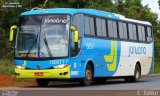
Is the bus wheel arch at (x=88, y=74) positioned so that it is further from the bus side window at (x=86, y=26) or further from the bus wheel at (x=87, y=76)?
the bus side window at (x=86, y=26)

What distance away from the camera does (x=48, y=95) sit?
739 inches

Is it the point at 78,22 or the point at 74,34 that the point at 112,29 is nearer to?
the point at 78,22

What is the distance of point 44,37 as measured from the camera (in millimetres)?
24625

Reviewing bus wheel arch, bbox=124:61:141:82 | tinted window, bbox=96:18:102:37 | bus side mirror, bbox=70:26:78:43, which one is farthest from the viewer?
bus wheel arch, bbox=124:61:141:82

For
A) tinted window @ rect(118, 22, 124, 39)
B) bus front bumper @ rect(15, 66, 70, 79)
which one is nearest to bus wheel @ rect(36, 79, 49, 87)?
bus front bumper @ rect(15, 66, 70, 79)

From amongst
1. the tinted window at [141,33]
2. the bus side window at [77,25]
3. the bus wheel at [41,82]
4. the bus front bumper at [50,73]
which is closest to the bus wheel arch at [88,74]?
the bus side window at [77,25]

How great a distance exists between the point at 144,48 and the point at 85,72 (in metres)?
8.27

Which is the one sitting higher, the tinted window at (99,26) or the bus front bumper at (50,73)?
the tinted window at (99,26)

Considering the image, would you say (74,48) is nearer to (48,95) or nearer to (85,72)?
(85,72)

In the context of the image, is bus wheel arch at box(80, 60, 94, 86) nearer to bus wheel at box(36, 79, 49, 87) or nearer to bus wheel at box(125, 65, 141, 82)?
bus wheel at box(36, 79, 49, 87)

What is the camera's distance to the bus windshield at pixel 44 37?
24.4m

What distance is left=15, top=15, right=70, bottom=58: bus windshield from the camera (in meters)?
24.4

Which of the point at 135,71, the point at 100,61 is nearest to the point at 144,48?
the point at 135,71

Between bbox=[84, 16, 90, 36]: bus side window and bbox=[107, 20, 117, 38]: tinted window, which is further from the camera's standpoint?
bbox=[107, 20, 117, 38]: tinted window
